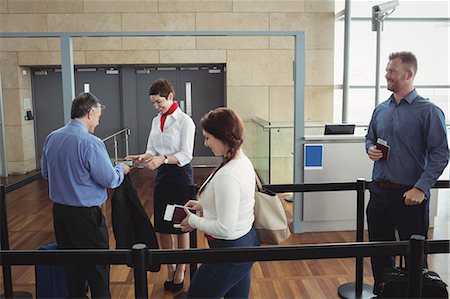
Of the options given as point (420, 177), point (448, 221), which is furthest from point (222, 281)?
point (448, 221)

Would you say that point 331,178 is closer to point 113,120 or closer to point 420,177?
point 420,177

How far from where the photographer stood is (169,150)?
12.0 feet

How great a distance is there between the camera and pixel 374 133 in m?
3.39

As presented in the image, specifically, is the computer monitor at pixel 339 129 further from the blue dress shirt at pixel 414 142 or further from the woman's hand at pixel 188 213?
the woman's hand at pixel 188 213

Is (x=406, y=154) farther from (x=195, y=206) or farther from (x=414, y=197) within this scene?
(x=195, y=206)

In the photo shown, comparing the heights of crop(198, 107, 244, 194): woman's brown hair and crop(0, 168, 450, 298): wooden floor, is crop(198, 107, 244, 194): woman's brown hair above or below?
above

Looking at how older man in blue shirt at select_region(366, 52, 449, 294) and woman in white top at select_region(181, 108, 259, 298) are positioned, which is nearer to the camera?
woman in white top at select_region(181, 108, 259, 298)

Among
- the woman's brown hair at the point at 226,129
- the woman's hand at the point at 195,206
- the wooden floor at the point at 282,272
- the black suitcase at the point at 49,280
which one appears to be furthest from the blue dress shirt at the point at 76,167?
the wooden floor at the point at 282,272

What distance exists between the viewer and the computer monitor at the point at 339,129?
5395mm

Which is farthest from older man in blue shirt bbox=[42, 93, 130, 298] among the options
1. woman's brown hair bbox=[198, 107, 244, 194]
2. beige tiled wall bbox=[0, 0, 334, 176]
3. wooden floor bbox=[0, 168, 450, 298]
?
beige tiled wall bbox=[0, 0, 334, 176]

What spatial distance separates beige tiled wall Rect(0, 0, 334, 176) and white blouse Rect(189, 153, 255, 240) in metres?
6.73

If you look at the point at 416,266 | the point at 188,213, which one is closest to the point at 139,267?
the point at 188,213

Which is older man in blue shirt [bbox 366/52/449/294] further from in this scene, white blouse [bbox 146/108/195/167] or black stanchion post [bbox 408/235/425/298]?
white blouse [bbox 146/108/195/167]

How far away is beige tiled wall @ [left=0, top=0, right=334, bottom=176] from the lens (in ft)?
29.2
